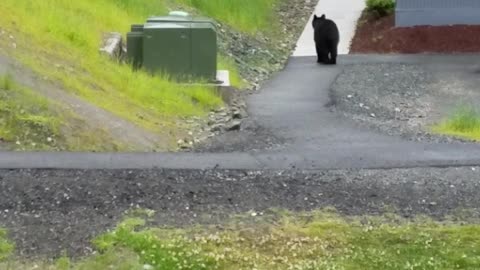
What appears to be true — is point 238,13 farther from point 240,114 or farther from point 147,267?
point 147,267

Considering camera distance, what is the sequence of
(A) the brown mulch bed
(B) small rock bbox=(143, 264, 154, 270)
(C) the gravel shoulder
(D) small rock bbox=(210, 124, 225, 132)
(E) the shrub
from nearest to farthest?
(B) small rock bbox=(143, 264, 154, 270), (C) the gravel shoulder, (D) small rock bbox=(210, 124, 225, 132), (A) the brown mulch bed, (E) the shrub

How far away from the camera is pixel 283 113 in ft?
57.2

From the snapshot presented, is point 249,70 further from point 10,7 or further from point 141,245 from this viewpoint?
point 141,245

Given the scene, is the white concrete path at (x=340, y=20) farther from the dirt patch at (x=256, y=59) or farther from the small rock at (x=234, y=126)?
the small rock at (x=234, y=126)

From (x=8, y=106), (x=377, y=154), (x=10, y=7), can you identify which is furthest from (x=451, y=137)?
(x=10, y=7)

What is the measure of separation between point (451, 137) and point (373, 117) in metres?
3.62

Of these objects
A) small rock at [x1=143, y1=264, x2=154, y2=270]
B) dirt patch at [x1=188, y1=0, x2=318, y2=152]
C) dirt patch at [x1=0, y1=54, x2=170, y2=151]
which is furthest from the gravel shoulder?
dirt patch at [x1=188, y1=0, x2=318, y2=152]

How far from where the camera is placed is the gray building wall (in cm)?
2950

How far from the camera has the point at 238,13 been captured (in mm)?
29297

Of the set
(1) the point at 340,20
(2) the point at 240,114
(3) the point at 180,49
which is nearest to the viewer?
(2) the point at 240,114

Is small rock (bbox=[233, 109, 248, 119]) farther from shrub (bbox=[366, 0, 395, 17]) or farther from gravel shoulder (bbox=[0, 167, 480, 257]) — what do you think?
shrub (bbox=[366, 0, 395, 17])

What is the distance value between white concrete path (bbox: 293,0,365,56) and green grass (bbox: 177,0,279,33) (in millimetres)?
1302

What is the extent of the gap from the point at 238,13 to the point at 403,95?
32.7 feet

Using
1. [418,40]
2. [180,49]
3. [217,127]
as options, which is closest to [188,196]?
[217,127]
